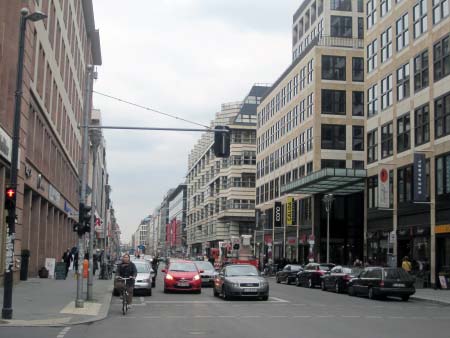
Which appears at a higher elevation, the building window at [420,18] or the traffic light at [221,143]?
the building window at [420,18]

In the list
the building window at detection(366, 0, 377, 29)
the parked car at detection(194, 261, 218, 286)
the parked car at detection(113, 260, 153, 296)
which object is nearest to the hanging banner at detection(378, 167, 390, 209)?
the parked car at detection(194, 261, 218, 286)

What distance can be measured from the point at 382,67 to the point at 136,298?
2893 cm

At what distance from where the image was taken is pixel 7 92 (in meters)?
26.6

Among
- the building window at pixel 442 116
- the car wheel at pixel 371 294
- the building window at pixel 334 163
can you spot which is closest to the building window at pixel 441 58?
the building window at pixel 442 116

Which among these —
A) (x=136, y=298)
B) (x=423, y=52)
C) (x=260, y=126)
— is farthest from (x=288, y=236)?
(x=136, y=298)

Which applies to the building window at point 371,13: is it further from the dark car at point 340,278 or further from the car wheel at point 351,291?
the car wheel at point 351,291

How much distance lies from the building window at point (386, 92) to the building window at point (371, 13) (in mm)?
5459

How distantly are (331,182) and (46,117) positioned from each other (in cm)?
2504

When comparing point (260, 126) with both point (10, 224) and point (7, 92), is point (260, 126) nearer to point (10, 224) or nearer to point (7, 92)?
point (7, 92)

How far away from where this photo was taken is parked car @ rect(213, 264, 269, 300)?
25.1m

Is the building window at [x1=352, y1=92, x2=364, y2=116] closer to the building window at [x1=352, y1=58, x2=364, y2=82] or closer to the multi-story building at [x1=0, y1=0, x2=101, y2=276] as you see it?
the building window at [x1=352, y1=58, x2=364, y2=82]

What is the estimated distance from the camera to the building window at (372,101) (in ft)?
160

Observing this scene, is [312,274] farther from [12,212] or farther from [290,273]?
[12,212]

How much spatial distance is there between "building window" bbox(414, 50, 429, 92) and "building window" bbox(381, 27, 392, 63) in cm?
493
